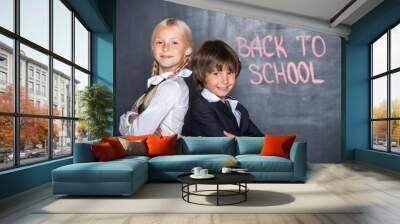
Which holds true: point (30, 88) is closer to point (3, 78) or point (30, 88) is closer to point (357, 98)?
point (3, 78)

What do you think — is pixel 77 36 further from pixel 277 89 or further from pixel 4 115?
pixel 277 89

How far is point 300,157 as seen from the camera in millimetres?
6160

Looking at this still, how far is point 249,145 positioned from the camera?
696cm

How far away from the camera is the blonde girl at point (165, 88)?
8109 millimetres

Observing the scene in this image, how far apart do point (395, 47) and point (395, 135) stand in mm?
1824

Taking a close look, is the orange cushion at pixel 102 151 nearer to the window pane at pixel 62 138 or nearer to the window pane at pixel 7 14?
the window pane at pixel 62 138

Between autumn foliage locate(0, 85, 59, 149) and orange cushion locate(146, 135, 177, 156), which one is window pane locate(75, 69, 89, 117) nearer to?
autumn foliage locate(0, 85, 59, 149)

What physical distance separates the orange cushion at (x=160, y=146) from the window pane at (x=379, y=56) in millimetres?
5124

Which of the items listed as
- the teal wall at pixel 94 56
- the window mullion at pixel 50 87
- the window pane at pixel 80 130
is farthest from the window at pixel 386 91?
the window mullion at pixel 50 87

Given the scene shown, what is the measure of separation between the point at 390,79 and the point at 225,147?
4.09 m

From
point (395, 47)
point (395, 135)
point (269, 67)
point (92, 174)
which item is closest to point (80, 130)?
point (92, 174)

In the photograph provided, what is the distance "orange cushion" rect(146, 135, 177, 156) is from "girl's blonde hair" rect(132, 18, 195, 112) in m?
1.68

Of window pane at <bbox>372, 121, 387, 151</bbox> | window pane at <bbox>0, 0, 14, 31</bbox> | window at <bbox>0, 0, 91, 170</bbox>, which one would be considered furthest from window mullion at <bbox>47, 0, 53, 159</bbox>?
window pane at <bbox>372, 121, 387, 151</bbox>

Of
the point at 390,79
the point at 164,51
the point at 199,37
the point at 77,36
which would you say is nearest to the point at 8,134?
the point at 77,36
